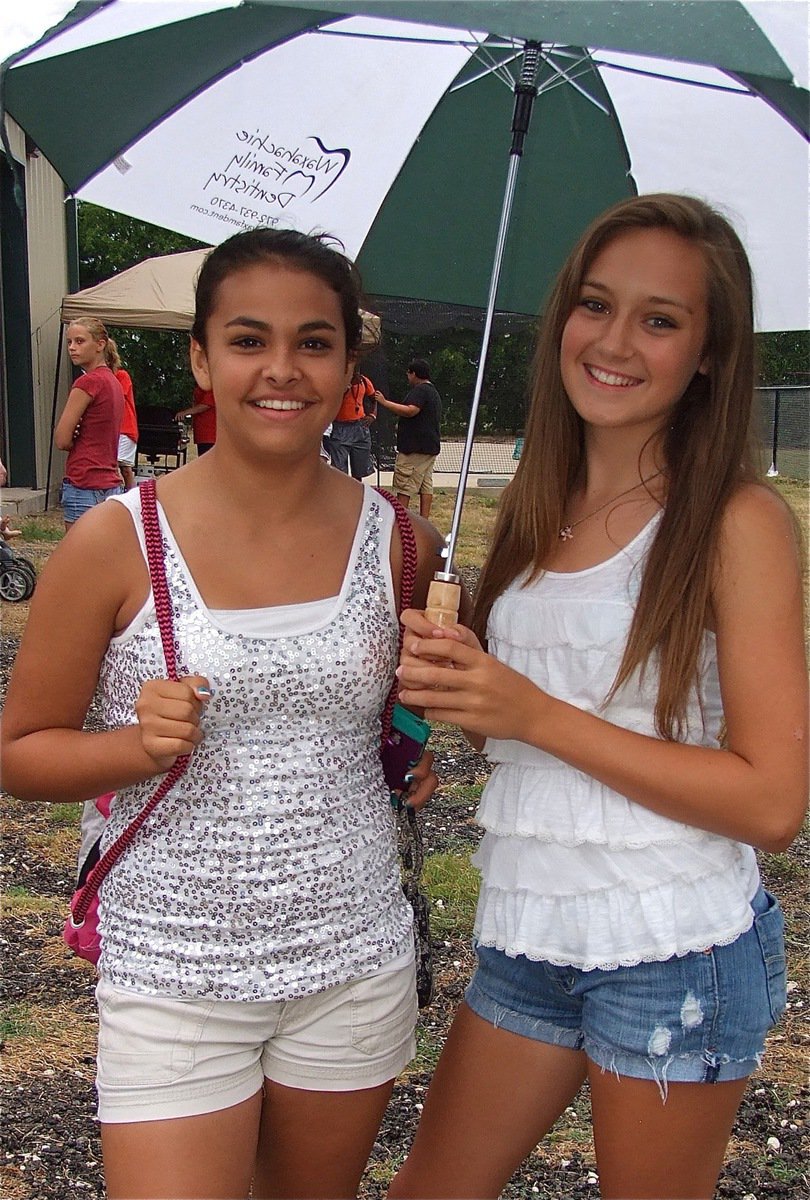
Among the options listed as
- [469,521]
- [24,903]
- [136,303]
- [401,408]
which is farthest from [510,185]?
[136,303]

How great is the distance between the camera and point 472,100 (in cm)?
250

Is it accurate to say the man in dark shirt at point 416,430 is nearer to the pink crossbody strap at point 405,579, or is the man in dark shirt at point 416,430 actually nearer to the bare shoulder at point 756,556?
the pink crossbody strap at point 405,579

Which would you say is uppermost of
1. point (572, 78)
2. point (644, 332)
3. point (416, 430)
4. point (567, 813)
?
point (572, 78)

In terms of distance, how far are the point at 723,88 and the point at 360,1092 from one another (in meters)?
1.97

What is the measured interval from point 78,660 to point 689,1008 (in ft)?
3.50

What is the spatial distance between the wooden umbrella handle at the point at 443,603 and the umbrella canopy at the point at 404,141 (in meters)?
0.94

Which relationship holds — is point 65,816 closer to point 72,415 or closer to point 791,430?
point 72,415

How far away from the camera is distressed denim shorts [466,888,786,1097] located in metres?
1.74

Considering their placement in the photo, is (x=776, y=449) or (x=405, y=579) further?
(x=776, y=449)

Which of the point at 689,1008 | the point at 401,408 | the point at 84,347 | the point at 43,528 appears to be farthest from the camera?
the point at 401,408

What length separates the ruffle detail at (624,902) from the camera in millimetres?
1759

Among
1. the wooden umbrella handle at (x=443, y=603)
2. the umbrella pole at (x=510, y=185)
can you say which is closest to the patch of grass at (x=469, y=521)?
the umbrella pole at (x=510, y=185)

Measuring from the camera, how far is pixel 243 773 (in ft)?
5.81

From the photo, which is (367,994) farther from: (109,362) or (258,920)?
(109,362)
